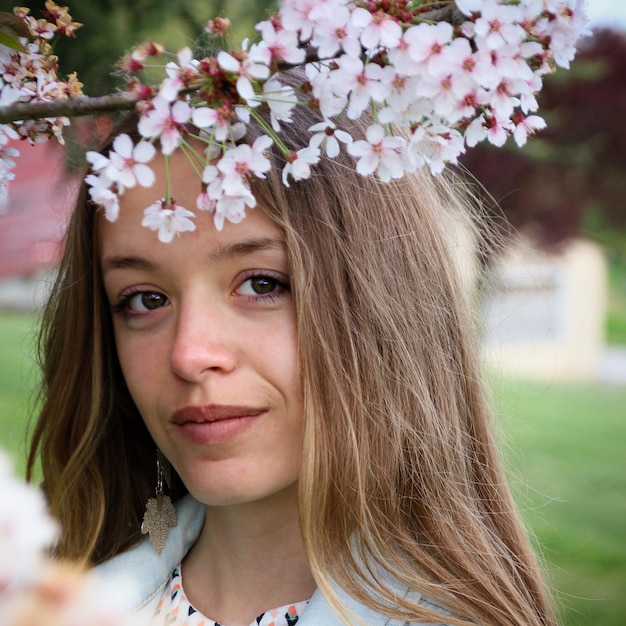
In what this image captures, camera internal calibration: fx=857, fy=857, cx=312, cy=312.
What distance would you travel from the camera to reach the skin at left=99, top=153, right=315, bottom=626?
127 cm

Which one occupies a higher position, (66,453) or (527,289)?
(527,289)

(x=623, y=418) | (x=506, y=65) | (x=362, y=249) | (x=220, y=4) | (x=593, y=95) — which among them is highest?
(x=593, y=95)

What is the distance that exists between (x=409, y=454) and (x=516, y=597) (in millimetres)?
283

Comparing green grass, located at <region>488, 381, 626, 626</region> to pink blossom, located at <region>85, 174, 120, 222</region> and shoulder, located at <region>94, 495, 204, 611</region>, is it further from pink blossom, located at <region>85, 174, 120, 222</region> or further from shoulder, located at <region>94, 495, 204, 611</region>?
pink blossom, located at <region>85, 174, 120, 222</region>

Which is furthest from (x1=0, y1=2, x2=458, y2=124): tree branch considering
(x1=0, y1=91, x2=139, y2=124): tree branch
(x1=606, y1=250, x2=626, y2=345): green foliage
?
(x1=606, y1=250, x2=626, y2=345): green foliage

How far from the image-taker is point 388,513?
139 cm

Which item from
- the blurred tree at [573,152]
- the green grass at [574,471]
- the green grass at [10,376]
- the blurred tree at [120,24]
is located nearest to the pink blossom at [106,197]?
the blurred tree at [120,24]

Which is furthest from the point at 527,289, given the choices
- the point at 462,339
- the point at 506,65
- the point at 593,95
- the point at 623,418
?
the point at 623,418

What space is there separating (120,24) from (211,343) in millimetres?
1455

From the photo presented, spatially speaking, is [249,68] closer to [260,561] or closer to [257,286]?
[257,286]

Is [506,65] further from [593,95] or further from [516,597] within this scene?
[593,95]

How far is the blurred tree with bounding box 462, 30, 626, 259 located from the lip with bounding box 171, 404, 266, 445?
6508 mm

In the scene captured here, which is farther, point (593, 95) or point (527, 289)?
point (593, 95)

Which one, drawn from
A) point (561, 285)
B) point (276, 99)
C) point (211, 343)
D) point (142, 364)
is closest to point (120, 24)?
point (142, 364)
